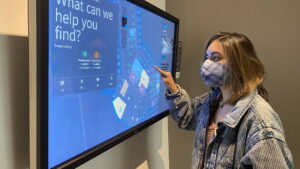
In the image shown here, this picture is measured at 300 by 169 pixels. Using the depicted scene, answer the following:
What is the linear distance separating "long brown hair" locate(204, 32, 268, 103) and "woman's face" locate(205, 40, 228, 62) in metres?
0.02

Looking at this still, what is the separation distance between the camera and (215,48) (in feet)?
4.82

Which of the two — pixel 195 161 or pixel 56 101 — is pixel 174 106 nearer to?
pixel 195 161

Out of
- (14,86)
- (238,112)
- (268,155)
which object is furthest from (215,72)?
(14,86)

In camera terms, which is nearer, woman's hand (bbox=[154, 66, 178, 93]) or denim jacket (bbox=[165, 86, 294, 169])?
denim jacket (bbox=[165, 86, 294, 169])

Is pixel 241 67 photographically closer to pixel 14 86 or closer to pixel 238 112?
pixel 238 112

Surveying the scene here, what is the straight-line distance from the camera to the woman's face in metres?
1.44

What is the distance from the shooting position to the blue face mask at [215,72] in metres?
1.43

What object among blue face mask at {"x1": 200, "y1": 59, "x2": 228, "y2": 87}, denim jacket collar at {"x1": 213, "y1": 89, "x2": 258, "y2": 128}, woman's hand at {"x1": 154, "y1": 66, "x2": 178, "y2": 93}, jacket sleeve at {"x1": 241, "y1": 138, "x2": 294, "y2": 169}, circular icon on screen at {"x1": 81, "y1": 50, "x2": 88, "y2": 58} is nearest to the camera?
circular icon on screen at {"x1": 81, "y1": 50, "x2": 88, "y2": 58}

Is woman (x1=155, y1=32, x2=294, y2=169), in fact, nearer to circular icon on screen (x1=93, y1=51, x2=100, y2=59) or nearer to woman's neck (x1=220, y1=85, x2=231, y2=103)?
woman's neck (x1=220, y1=85, x2=231, y2=103)

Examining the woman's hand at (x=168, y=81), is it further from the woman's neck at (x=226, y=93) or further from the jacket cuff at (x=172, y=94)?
the woman's neck at (x=226, y=93)

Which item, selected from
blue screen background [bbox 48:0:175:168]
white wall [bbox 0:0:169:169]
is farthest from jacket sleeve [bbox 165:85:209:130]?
white wall [bbox 0:0:169:169]

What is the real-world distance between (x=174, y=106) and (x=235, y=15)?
972 millimetres

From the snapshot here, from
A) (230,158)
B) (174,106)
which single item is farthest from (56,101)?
(174,106)

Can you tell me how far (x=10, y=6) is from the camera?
2.93 feet
